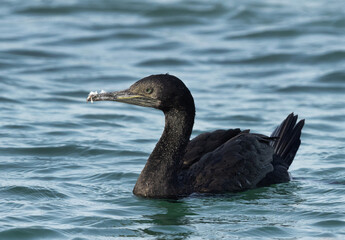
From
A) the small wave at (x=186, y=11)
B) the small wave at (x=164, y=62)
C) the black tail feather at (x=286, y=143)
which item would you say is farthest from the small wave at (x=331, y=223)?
the small wave at (x=186, y=11)

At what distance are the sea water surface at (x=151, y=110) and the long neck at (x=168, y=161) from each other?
0.16 meters

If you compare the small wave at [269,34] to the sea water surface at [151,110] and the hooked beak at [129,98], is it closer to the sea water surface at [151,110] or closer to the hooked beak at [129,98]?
the sea water surface at [151,110]

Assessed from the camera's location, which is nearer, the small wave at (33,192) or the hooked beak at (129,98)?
the hooked beak at (129,98)

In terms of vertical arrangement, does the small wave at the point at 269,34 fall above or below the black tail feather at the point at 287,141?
above

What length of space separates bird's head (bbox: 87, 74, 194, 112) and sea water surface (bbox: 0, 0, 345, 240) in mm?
1074

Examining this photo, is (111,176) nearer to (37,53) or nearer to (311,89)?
(311,89)

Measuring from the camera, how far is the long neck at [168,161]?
8.98 meters

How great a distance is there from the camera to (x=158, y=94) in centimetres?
895

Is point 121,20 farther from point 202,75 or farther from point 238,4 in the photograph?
point 202,75

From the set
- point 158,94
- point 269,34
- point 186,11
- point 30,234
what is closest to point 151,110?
point 158,94

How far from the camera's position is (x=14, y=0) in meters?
23.5

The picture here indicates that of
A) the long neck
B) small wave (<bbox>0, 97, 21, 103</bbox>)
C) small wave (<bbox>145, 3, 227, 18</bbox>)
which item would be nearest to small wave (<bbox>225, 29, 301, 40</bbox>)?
small wave (<bbox>145, 3, 227, 18</bbox>)

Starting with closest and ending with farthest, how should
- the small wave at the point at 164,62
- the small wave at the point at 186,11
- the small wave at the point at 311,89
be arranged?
the small wave at the point at 311,89 < the small wave at the point at 164,62 < the small wave at the point at 186,11

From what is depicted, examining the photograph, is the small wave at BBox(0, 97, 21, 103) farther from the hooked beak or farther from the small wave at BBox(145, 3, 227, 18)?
the small wave at BBox(145, 3, 227, 18)
